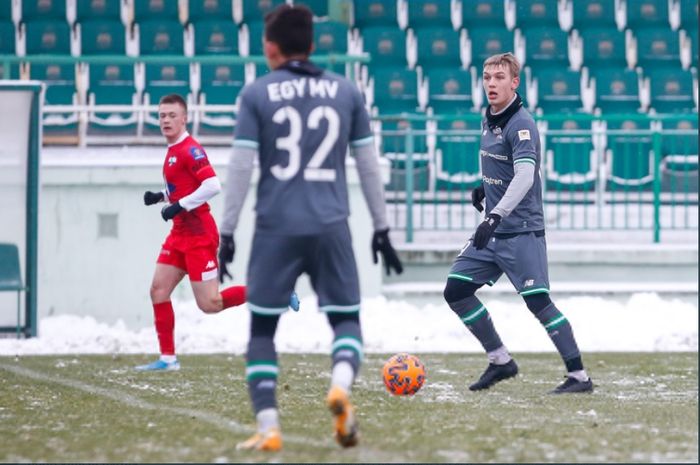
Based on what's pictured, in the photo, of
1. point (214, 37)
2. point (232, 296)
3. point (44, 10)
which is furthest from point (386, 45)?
point (232, 296)

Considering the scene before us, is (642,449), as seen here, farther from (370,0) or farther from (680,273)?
(370,0)

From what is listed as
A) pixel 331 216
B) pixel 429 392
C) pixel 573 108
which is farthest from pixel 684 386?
pixel 573 108

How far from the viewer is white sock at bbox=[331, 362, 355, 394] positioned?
212 inches

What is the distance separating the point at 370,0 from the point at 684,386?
11175 mm

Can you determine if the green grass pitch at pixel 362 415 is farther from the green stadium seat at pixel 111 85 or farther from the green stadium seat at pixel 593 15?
the green stadium seat at pixel 593 15

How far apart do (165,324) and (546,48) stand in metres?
10.0

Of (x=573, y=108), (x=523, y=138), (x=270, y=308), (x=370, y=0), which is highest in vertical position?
(x=370, y=0)

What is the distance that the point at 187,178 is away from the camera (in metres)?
9.36

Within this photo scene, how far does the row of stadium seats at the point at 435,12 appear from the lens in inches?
740

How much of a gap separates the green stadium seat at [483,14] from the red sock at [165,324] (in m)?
10.0

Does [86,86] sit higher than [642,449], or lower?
higher

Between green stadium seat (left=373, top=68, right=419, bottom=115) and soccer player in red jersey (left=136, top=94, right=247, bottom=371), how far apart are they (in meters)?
8.19

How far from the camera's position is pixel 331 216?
5578mm

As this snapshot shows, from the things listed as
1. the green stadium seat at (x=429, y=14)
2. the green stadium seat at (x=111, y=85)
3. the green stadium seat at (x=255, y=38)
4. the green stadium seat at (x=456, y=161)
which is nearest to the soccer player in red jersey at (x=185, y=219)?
the green stadium seat at (x=456, y=161)
